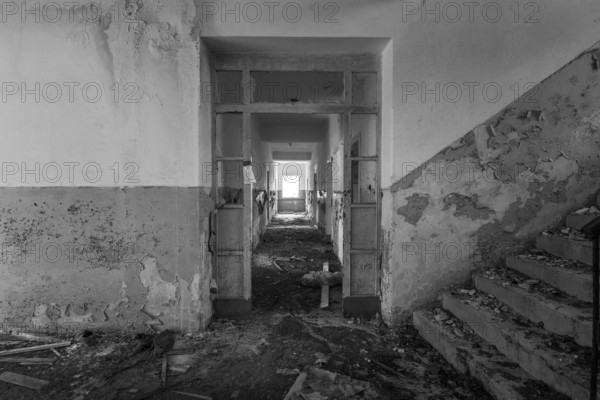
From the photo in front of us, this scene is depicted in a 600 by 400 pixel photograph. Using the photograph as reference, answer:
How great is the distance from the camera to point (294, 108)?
335cm

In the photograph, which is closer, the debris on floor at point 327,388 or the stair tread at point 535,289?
the debris on floor at point 327,388

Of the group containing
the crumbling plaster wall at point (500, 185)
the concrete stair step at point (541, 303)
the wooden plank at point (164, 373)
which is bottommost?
the wooden plank at point (164, 373)

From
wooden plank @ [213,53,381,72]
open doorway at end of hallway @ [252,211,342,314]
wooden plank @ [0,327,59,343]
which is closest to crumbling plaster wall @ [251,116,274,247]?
open doorway at end of hallway @ [252,211,342,314]

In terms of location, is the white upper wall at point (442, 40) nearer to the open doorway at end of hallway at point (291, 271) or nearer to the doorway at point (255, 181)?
the doorway at point (255, 181)

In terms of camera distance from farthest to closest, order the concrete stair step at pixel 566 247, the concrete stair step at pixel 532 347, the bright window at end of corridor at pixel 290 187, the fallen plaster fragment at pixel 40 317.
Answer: the bright window at end of corridor at pixel 290 187
the fallen plaster fragment at pixel 40 317
the concrete stair step at pixel 566 247
the concrete stair step at pixel 532 347

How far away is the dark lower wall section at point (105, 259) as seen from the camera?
10.2 feet

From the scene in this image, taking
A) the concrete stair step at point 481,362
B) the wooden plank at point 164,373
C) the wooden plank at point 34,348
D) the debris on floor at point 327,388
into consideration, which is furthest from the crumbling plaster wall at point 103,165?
the concrete stair step at point 481,362

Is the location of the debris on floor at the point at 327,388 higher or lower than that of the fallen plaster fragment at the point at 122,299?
lower

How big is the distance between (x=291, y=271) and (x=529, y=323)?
333 centimetres

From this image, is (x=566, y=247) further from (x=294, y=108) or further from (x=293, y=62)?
(x=293, y=62)

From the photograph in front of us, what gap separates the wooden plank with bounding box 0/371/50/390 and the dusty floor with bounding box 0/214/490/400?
4 centimetres

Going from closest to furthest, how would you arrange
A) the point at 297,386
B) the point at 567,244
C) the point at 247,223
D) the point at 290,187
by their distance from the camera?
the point at 297,386 → the point at 567,244 → the point at 247,223 → the point at 290,187

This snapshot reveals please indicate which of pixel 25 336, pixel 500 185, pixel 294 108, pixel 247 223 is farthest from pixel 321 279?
pixel 25 336

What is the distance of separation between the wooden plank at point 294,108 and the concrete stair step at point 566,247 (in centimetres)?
183
